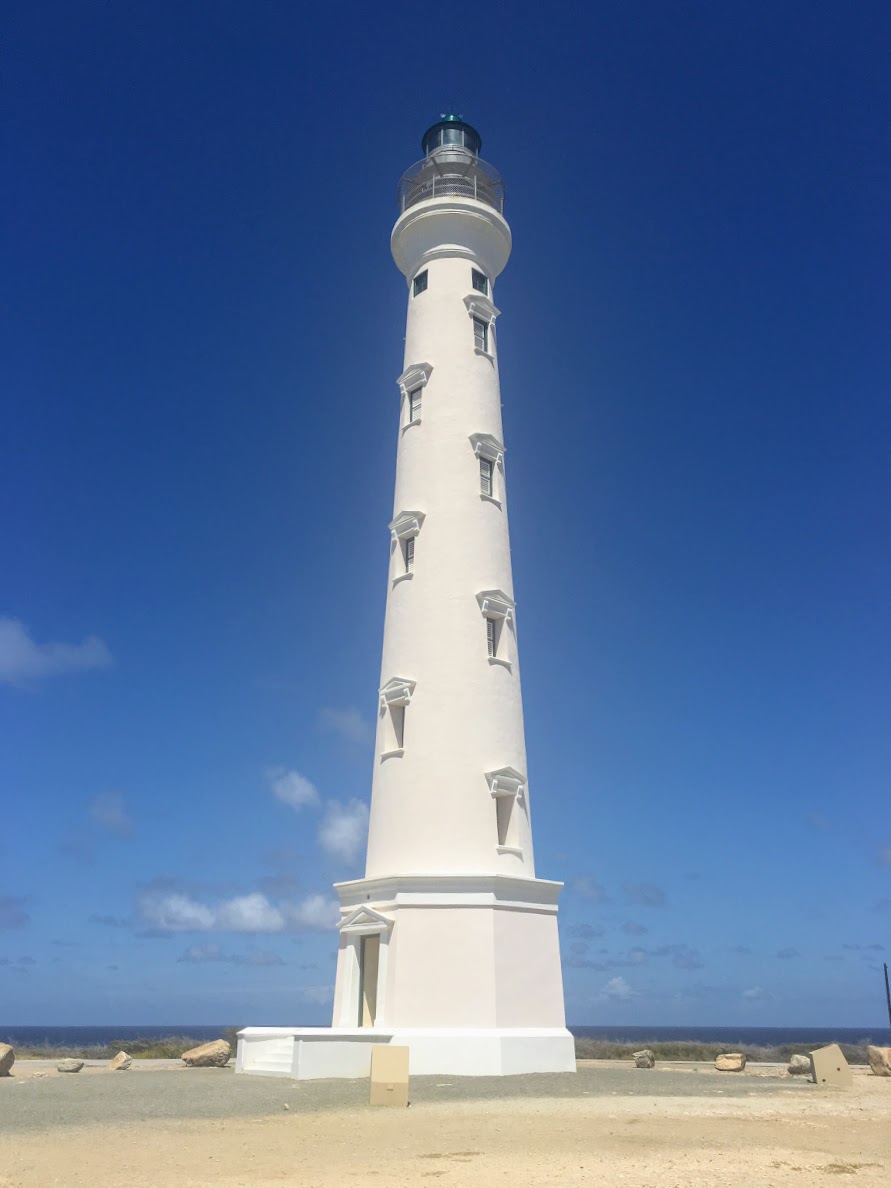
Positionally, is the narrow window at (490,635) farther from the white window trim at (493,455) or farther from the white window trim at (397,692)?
the white window trim at (493,455)

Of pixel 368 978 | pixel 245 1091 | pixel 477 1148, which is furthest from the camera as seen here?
pixel 368 978

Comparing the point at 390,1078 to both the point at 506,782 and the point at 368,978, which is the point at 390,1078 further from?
the point at 506,782

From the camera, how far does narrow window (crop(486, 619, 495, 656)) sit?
2414 centimetres

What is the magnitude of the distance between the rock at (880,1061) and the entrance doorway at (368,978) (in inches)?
467

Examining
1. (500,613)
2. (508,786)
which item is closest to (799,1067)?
(508,786)

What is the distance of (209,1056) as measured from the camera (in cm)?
2208

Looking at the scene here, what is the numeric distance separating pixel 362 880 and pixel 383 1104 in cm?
810

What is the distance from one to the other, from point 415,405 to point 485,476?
10.3 ft

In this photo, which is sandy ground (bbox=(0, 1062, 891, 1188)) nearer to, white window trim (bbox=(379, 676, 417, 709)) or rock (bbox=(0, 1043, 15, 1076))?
rock (bbox=(0, 1043, 15, 1076))

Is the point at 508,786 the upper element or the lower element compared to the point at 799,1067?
upper

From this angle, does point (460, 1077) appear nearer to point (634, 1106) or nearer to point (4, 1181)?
point (634, 1106)

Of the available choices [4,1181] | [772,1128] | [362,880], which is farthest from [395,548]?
[4,1181]

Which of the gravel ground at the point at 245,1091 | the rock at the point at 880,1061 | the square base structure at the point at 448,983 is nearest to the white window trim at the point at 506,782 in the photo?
the square base structure at the point at 448,983

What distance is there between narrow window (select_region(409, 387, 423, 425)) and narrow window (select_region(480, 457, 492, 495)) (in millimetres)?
2288
